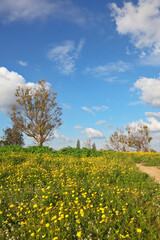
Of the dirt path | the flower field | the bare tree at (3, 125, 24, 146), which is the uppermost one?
the bare tree at (3, 125, 24, 146)

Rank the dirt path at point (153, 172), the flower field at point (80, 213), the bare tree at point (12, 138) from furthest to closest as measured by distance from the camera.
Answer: the bare tree at point (12, 138), the dirt path at point (153, 172), the flower field at point (80, 213)

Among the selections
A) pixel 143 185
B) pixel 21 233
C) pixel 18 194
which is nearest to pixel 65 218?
pixel 21 233

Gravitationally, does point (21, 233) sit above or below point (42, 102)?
below

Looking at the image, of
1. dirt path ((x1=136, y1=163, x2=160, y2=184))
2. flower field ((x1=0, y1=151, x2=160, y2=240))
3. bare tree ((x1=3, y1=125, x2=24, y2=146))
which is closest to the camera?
flower field ((x1=0, y1=151, x2=160, y2=240))

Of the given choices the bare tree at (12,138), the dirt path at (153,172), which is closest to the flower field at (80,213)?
the dirt path at (153,172)

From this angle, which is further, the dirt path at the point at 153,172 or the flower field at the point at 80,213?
the dirt path at the point at 153,172

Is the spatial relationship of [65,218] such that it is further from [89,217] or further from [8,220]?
[8,220]

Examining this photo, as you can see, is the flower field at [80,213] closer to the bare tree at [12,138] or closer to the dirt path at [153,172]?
the dirt path at [153,172]

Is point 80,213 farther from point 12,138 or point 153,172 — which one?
point 12,138

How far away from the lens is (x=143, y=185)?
7.65 meters

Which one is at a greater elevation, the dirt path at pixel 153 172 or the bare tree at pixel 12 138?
the bare tree at pixel 12 138

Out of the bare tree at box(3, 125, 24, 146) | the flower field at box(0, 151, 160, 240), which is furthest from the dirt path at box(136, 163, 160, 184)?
the bare tree at box(3, 125, 24, 146)

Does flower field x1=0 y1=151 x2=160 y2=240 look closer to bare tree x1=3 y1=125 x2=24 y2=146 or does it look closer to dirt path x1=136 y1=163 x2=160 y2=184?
dirt path x1=136 y1=163 x2=160 y2=184

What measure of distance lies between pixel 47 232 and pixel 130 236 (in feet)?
6.55
